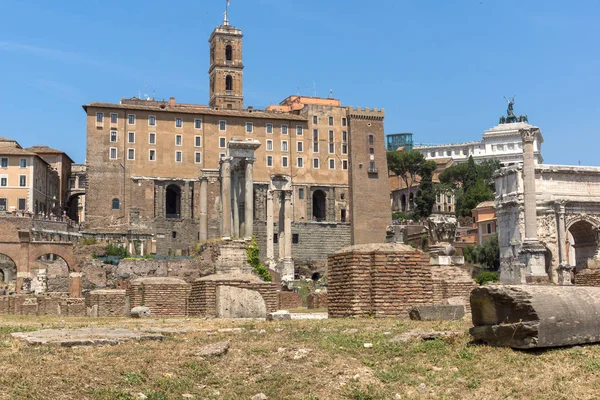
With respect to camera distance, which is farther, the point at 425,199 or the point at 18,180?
the point at 425,199

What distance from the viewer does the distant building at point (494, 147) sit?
126812mm

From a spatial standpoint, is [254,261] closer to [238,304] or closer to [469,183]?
[238,304]

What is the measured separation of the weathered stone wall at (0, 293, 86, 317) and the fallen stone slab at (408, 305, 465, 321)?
54.4 feet

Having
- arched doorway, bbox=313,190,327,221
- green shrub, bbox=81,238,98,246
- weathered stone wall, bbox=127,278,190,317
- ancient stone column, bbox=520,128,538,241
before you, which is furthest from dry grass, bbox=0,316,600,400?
arched doorway, bbox=313,190,327,221

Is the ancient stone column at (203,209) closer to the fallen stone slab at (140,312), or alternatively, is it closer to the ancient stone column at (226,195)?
the ancient stone column at (226,195)

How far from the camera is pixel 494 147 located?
130m

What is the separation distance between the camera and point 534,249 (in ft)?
147

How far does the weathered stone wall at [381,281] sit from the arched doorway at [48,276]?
33.5 m

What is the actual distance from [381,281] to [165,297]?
301 inches

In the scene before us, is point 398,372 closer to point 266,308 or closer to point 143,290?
point 266,308

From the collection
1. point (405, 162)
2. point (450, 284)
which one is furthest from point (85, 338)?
point (405, 162)

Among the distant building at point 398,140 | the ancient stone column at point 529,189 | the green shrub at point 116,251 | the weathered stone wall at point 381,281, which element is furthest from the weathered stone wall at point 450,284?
the distant building at point 398,140

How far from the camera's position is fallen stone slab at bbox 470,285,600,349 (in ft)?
28.5

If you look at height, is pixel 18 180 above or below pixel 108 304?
above
